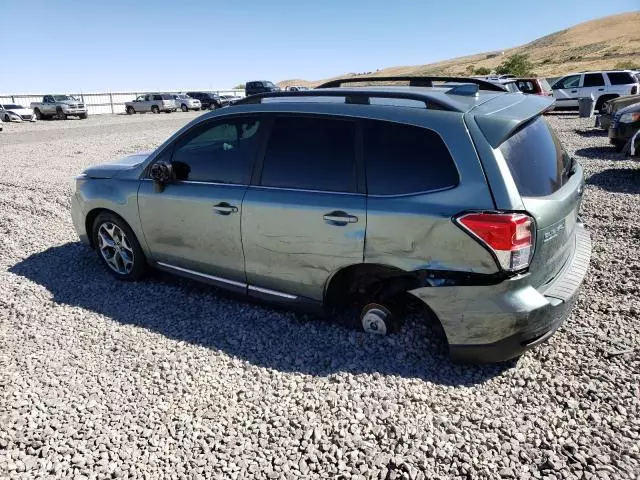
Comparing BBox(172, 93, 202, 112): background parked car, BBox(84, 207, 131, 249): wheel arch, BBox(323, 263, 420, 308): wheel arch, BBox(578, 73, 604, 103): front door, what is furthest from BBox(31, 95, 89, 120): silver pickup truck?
BBox(323, 263, 420, 308): wheel arch

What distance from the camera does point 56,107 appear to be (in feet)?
107

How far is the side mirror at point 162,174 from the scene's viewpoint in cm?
388

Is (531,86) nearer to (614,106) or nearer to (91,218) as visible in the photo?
(614,106)

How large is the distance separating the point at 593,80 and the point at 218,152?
73.8 feet

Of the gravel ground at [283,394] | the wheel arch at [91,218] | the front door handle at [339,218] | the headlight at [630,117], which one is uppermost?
the headlight at [630,117]

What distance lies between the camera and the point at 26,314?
397 centimetres

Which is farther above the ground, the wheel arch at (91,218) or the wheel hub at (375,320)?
the wheel arch at (91,218)

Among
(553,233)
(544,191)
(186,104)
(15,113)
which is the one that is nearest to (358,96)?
(544,191)

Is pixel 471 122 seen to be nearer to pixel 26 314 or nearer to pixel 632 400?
pixel 632 400

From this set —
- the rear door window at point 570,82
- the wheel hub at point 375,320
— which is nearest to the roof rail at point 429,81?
the wheel hub at point 375,320

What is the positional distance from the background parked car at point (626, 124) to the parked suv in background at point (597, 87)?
1211 cm

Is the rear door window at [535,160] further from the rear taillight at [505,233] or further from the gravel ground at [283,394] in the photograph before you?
the gravel ground at [283,394]

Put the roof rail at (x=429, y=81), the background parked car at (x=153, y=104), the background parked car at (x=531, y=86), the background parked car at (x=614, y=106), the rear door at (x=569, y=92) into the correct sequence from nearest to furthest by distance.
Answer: the roof rail at (x=429, y=81), the background parked car at (x=614, y=106), the background parked car at (x=531, y=86), the rear door at (x=569, y=92), the background parked car at (x=153, y=104)

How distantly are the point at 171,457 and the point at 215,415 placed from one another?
1.17 feet
